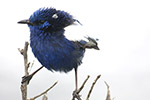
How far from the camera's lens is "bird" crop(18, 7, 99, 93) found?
3066 mm

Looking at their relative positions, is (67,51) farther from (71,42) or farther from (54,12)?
(54,12)

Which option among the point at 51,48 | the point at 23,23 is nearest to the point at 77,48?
the point at 51,48

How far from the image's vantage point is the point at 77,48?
126 inches

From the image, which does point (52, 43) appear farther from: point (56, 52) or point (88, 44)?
point (88, 44)

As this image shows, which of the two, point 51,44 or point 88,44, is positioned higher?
point 51,44

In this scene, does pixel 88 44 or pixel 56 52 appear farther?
pixel 88 44

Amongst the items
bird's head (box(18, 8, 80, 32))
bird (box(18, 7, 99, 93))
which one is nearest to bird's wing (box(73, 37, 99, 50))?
bird (box(18, 7, 99, 93))

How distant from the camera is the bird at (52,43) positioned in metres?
3.07

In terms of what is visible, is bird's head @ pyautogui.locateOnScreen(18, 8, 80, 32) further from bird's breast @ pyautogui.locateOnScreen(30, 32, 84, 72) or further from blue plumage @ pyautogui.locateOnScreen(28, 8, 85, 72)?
bird's breast @ pyautogui.locateOnScreen(30, 32, 84, 72)

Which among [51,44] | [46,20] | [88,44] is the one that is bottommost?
[88,44]

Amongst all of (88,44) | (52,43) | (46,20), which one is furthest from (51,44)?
(88,44)

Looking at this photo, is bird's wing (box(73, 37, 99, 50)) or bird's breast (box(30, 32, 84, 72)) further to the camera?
bird's wing (box(73, 37, 99, 50))

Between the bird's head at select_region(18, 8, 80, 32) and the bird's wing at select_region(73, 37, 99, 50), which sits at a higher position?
the bird's head at select_region(18, 8, 80, 32)

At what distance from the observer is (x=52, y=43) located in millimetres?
3104
